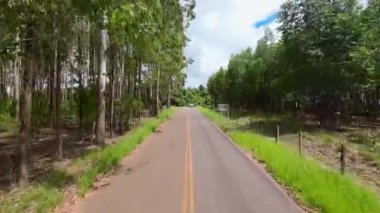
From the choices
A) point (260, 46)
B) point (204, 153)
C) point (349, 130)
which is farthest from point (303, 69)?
point (260, 46)

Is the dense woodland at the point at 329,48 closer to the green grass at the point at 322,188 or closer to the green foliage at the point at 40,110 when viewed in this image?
the green foliage at the point at 40,110

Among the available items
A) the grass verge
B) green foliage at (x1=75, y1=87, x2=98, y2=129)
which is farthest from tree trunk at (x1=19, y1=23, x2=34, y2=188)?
green foliage at (x1=75, y1=87, x2=98, y2=129)

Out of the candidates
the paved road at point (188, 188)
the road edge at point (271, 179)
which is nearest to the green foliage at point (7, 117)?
the paved road at point (188, 188)

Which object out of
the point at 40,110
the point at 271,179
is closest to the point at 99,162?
the point at 271,179

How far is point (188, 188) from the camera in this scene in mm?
16000

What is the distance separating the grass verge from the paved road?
522 millimetres

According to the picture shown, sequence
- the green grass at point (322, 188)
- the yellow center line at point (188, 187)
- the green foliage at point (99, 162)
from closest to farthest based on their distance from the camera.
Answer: the green grass at point (322, 188) → the yellow center line at point (188, 187) → the green foliage at point (99, 162)

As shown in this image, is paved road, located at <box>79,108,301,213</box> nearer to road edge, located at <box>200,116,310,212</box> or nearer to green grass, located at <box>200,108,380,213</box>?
road edge, located at <box>200,116,310,212</box>

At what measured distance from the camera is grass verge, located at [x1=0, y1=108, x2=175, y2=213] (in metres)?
12.0

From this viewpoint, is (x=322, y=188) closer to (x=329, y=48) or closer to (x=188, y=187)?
(x=188, y=187)

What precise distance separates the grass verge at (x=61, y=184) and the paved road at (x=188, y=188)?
52 cm

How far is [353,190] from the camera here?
14180 millimetres

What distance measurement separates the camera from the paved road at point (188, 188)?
13188 millimetres

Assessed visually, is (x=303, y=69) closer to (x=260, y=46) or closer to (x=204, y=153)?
(x=204, y=153)
